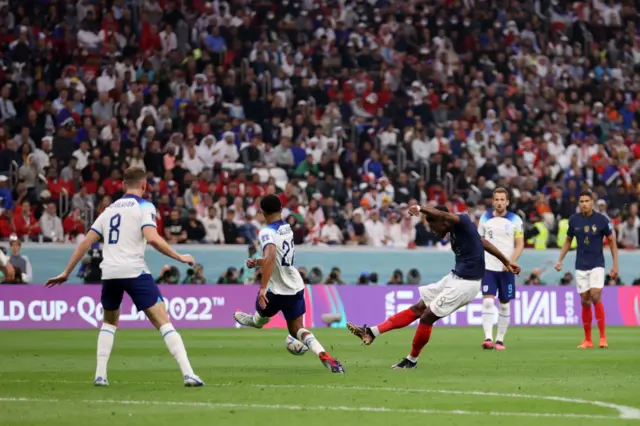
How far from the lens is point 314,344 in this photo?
1366 cm

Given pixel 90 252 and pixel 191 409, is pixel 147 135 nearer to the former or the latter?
pixel 90 252

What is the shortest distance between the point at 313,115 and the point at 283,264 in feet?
71.0

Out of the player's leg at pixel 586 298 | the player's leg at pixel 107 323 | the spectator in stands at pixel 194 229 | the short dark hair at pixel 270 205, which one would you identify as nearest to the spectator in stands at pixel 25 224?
the spectator in stands at pixel 194 229

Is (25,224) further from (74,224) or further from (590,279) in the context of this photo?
(590,279)

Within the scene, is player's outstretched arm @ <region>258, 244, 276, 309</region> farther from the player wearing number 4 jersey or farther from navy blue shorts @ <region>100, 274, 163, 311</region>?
the player wearing number 4 jersey

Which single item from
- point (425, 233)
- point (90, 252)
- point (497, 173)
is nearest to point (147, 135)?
point (90, 252)

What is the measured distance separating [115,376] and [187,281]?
51.4 feet

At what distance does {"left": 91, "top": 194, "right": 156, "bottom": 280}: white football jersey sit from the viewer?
38.1 feet

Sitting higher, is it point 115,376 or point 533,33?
point 533,33

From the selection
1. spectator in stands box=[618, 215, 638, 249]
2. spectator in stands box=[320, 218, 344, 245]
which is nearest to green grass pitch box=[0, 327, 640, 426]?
spectator in stands box=[320, 218, 344, 245]

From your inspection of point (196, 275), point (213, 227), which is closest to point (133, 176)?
point (196, 275)

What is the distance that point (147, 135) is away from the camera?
31.3 metres

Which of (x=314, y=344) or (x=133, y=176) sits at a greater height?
(x=133, y=176)

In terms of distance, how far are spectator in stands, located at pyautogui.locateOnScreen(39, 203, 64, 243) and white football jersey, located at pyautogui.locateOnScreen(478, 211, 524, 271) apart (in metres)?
12.0
